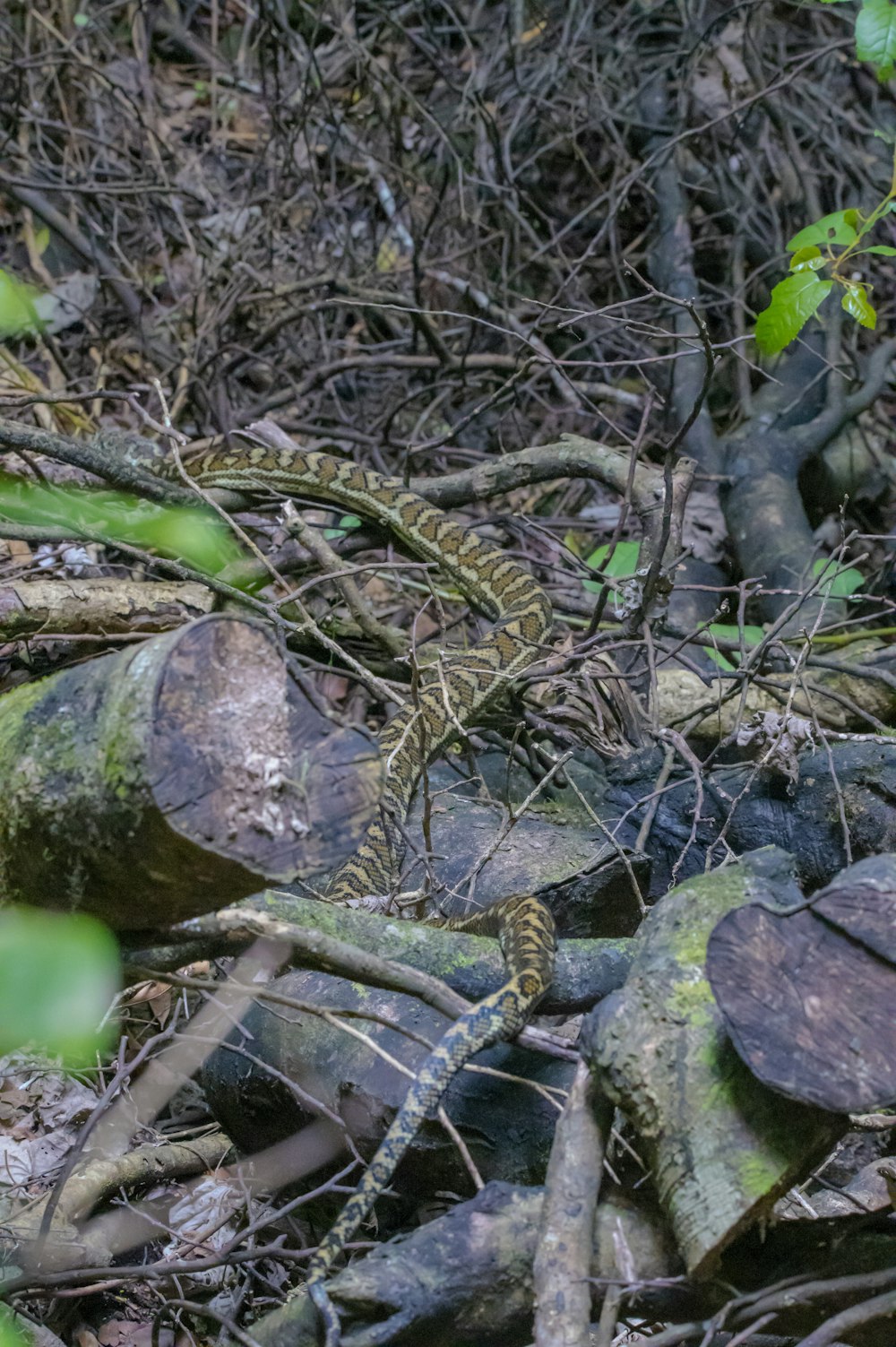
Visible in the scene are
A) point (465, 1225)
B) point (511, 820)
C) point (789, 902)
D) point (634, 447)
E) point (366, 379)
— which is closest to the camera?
point (465, 1225)

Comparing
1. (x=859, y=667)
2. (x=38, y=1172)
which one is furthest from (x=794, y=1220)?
(x=859, y=667)

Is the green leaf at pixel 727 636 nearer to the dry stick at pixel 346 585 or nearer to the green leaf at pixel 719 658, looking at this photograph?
the green leaf at pixel 719 658

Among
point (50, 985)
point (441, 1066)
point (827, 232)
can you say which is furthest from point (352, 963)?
point (827, 232)

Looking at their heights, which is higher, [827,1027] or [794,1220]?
[827,1027]

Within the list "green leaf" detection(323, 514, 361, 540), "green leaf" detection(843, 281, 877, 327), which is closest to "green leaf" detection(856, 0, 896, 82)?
"green leaf" detection(843, 281, 877, 327)

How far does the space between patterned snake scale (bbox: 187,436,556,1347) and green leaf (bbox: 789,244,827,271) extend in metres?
1.76

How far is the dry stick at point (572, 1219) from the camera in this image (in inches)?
69.7

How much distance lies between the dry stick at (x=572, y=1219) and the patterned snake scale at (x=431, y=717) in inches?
9.5

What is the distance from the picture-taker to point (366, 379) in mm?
7328

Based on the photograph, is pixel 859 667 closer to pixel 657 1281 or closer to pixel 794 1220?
pixel 794 1220

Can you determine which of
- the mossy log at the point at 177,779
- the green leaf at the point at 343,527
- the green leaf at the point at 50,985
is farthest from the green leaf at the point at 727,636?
the green leaf at the point at 50,985

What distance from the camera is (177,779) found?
5.13ft

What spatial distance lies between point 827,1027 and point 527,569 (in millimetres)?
4527

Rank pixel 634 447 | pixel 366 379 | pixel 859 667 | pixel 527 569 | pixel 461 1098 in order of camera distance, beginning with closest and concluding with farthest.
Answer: pixel 461 1098 < pixel 634 447 < pixel 859 667 < pixel 527 569 < pixel 366 379
